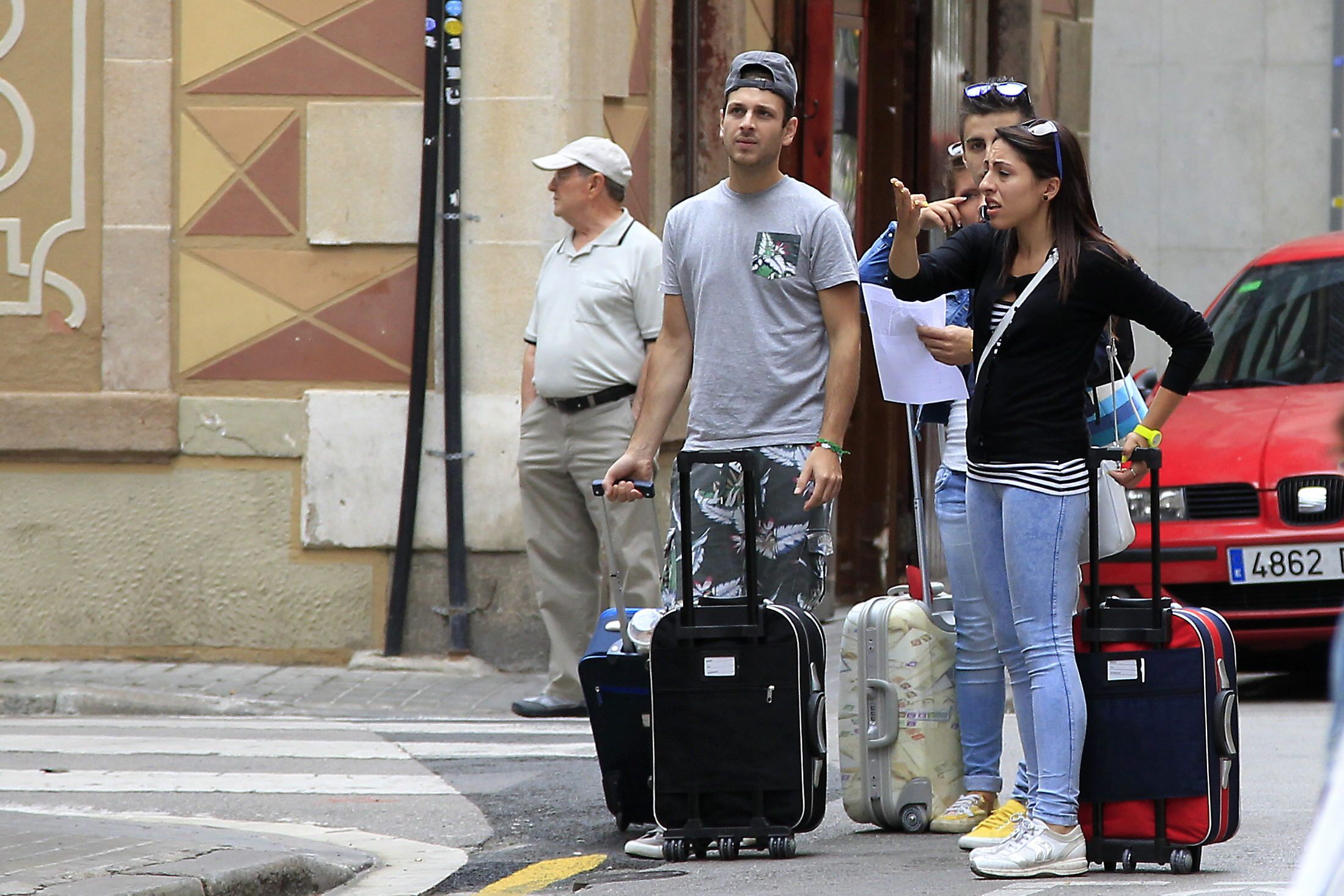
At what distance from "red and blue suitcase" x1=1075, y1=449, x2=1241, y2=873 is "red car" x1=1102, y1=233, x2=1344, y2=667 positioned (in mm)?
3303

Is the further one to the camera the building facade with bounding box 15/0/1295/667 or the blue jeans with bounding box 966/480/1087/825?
the building facade with bounding box 15/0/1295/667

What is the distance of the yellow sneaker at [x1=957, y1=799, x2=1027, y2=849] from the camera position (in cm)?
536

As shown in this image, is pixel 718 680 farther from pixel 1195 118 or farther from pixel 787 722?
pixel 1195 118

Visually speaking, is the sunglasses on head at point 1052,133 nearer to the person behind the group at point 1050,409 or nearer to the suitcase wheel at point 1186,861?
the person behind the group at point 1050,409

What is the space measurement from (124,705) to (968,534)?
428cm

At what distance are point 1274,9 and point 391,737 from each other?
47.4 ft

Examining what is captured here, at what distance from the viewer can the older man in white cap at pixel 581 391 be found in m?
8.36


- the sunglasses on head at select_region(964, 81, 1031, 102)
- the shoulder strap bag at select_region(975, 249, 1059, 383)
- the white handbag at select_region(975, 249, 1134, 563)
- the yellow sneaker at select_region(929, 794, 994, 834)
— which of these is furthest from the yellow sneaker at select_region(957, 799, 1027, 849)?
the sunglasses on head at select_region(964, 81, 1031, 102)

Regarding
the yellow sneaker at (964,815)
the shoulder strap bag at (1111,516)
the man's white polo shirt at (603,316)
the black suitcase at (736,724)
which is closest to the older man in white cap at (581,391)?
the man's white polo shirt at (603,316)

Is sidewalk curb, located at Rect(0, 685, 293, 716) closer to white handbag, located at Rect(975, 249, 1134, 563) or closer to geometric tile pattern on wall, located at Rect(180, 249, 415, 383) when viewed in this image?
geometric tile pattern on wall, located at Rect(180, 249, 415, 383)

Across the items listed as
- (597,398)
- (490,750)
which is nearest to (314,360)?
(597,398)

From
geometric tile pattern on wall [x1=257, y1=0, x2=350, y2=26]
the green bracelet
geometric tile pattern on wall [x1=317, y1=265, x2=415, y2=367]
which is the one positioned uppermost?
geometric tile pattern on wall [x1=257, y1=0, x2=350, y2=26]

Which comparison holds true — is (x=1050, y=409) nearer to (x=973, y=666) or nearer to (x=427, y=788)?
(x=973, y=666)

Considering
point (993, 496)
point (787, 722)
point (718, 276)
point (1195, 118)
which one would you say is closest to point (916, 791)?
point (787, 722)
